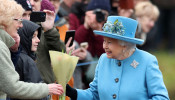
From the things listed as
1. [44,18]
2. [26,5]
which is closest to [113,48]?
[44,18]

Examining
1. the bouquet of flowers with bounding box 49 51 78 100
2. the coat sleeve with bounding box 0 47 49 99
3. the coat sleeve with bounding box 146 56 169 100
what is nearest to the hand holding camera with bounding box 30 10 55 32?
the bouquet of flowers with bounding box 49 51 78 100

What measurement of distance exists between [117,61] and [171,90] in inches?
229

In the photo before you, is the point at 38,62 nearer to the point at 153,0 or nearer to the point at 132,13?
the point at 132,13

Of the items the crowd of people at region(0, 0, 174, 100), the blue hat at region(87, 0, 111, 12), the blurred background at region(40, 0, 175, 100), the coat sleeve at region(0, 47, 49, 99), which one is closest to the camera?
the coat sleeve at region(0, 47, 49, 99)

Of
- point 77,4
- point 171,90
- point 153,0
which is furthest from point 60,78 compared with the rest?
point 153,0

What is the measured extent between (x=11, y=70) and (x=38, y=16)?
1281 mm

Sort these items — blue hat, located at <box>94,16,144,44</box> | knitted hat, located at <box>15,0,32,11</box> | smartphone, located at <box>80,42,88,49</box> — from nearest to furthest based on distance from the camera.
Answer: blue hat, located at <box>94,16,144,44</box>, knitted hat, located at <box>15,0,32,11</box>, smartphone, located at <box>80,42,88,49</box>

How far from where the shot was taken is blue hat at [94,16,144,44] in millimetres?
4965

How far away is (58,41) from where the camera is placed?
5.82 meters

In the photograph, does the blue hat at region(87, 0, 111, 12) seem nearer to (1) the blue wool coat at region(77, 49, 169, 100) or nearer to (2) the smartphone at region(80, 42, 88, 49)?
(2) the smartphone at region(80, 42, 88, 49)

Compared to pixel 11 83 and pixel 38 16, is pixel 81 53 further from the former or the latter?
pixel 11 83

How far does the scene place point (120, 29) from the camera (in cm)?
503

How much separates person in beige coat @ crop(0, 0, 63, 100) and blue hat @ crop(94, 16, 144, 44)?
0.68 m

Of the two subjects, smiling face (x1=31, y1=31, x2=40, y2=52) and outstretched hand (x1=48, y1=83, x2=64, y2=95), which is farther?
smiling face (x1=31, y1=31, x2=40, y2=52)
